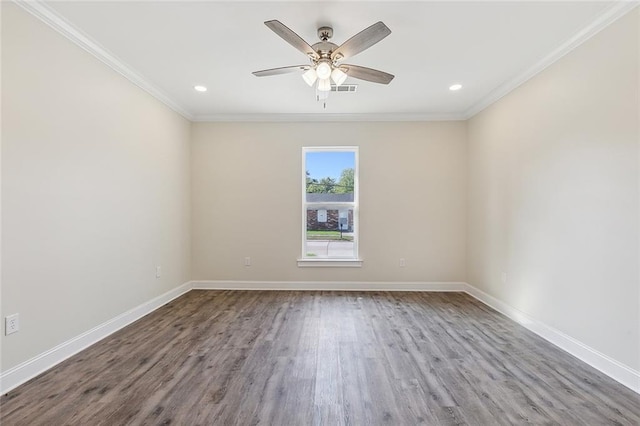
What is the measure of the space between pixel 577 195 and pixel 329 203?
296 cm

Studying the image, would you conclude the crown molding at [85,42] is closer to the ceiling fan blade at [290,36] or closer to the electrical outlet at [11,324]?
the ceiling fan blade at [290,36]

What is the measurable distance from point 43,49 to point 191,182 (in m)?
2.46

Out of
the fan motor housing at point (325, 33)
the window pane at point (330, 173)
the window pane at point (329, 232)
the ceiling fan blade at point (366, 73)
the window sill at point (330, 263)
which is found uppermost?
the fan motor housing at point (325, 33)

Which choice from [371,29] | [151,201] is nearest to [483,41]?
[371,29]

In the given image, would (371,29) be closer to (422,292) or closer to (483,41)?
(483,41)

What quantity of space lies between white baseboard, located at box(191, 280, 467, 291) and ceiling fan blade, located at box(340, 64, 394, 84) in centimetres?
298

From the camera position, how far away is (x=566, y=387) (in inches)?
78.0

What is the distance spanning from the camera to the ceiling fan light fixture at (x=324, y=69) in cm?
225

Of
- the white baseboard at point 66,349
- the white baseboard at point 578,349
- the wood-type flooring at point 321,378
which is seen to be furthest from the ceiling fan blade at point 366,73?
the white baseboard at point 66,349

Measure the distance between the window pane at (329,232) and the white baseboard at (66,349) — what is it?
7.49 feet

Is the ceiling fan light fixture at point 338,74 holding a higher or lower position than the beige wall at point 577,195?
higher

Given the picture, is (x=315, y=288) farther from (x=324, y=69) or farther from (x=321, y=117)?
(x=324, y=69)

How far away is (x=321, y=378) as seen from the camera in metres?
2.07

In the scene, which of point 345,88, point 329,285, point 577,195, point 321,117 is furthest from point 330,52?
point 329,285
